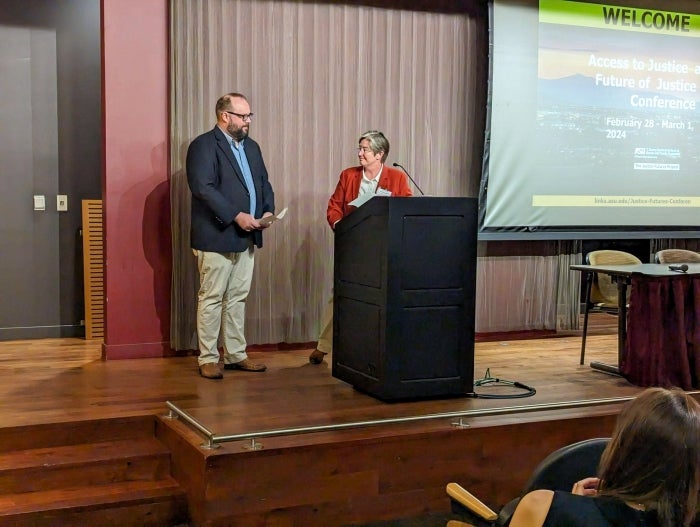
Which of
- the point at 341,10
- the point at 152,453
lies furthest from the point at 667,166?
the point at 152,453

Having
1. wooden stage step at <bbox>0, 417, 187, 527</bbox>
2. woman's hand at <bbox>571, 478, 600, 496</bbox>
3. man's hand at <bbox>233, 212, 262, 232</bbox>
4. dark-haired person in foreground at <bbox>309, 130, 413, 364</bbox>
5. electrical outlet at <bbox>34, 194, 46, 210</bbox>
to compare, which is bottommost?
wooden stage step at <bbox>0, 417, 187, 527</bbox>

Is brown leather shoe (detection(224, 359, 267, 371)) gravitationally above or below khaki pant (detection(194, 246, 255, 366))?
below

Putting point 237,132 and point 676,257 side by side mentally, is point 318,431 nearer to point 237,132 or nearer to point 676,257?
point 237,132

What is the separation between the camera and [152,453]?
3.74 m

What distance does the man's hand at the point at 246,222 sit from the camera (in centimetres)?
471

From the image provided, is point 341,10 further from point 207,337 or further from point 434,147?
point 207,337

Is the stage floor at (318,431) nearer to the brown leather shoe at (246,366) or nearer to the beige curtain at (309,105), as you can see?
the brown leather shoe at (246,366)

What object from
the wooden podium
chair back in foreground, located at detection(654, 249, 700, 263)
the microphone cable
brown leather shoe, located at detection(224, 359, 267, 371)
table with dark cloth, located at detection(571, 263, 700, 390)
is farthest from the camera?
chair back in foreground, located at detection(654, 249, 700, 263)

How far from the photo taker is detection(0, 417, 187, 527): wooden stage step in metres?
3.38

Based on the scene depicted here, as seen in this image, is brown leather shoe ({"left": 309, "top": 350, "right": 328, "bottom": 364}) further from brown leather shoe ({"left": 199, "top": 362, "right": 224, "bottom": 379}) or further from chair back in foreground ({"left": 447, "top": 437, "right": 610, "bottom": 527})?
chair back in foreground ({"left": 447, "top": 437, "right": 610, "bottom": 527})

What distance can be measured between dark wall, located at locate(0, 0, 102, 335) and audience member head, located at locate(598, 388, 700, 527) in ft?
16.8

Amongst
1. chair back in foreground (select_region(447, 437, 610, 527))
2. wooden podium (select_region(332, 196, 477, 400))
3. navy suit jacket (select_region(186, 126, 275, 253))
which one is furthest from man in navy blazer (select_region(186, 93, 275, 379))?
chair back in foreground (select_region(447, 437, 610, 527))

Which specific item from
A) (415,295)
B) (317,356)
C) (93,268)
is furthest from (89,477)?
(93,268)

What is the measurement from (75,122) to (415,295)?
3267 millimetres
